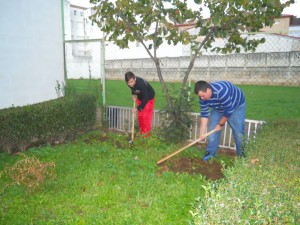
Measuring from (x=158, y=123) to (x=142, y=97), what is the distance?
1.17 meters

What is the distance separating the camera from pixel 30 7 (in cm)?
614

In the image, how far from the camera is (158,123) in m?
6.70

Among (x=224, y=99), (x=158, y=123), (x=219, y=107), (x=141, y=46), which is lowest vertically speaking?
(x=158, y=123)

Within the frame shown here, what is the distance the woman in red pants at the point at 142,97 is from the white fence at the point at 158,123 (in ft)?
1.08

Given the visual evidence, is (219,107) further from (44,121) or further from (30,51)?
(30,51)

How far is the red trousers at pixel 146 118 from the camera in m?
5.98

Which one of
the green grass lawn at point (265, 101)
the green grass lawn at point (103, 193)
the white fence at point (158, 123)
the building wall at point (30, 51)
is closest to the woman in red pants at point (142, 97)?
the white fence at point (158, 123)

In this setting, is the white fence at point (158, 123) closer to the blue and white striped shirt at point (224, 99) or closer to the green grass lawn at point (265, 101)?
the green grass lawn at point (265, 101)

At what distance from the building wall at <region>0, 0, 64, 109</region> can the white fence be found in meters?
1.77

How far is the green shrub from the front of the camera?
16.5 ft

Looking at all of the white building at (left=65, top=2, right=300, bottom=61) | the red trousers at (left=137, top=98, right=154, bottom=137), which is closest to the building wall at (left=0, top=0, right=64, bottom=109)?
the white building at (left=65, top=2, right=300, bottom=61)

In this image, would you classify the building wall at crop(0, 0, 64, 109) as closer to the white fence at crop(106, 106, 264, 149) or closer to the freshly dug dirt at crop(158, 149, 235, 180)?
the white fence at crop(106, 106, 264, 149)

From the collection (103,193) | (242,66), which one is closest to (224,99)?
(103,193)

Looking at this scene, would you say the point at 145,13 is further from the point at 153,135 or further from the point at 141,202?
the point at 141,202
